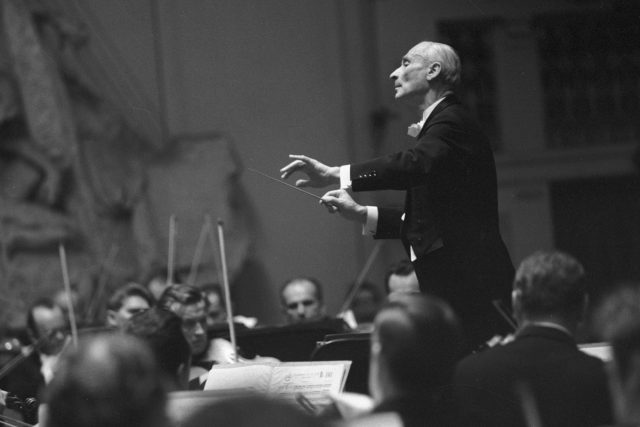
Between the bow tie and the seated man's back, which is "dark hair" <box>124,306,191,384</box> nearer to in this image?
the seated man's back

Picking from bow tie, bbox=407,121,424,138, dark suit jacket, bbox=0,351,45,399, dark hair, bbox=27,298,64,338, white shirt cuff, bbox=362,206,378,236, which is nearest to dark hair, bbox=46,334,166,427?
white shirt cuff, bbox=362,206,378,236

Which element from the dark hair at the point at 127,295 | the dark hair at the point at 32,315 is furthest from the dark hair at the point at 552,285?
the dark hair at the point at 32,315

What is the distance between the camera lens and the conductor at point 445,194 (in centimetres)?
379

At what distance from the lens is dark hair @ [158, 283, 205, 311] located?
199 inches

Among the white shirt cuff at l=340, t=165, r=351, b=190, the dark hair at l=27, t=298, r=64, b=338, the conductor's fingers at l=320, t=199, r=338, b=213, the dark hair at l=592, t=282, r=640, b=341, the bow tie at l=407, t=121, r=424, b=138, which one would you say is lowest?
the dark hair at l=27, t=298, r=64, b=338

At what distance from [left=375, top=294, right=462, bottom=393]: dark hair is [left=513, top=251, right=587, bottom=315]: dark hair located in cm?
79

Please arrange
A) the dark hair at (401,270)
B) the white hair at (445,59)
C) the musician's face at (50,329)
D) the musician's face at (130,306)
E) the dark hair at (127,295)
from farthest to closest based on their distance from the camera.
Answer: the musician's face at (50,329), the dark hair at (401,270), the dark hair at (127,295), the musician's face at (130,306), the white hair at (445,59)

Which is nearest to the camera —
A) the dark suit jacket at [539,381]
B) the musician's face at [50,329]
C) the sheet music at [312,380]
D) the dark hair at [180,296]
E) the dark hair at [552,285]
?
the dark suit jacket at [539,381]

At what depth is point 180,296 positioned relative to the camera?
5.10 m

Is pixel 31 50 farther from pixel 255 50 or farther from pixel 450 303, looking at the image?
pixel 450 303

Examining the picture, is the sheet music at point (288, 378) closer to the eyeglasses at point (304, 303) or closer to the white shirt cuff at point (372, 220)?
the white shirt cuff at point (372, 220)

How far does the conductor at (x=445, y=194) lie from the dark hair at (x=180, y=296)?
4.16 feet

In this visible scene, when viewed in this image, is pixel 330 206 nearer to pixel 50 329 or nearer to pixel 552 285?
pixel 552 285

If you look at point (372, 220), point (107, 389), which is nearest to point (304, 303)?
point (372, 220)
